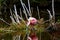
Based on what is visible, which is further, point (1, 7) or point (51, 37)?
point (1, 7)

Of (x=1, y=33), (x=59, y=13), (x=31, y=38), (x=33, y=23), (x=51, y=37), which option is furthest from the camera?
(x=59, y=13)

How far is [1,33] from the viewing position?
312cm

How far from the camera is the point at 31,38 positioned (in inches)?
91.9

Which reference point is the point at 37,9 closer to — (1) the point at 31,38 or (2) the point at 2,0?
(2) the point at 2,0

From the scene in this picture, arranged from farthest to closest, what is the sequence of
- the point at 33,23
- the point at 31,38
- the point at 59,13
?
the point at 59,13
the point at 33,23
the point at 31,38

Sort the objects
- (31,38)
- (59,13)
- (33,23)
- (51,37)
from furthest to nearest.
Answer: (59,13) < (51,37) < (33,23) < (31,38)

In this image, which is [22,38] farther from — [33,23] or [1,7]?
[1,7]

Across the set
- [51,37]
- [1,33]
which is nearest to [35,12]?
[1,33]

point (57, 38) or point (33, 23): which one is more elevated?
point (33, 23)

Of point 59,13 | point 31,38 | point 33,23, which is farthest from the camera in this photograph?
point 59,13

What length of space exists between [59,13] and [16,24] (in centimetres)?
141

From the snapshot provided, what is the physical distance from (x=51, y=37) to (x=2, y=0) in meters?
1.70

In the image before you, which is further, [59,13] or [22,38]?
[59,13]

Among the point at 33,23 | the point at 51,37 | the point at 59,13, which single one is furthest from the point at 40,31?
the point at 59,13
